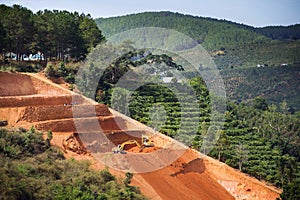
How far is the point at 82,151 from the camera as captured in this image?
18156 mm

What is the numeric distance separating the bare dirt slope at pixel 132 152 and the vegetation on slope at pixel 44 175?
1.65m

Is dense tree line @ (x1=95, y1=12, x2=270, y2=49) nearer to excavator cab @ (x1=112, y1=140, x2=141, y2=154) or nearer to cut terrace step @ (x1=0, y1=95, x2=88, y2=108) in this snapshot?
cut terrace step @ (x1=0, y1=95, x2=88, y2=108)

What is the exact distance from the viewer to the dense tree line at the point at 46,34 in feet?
87.0

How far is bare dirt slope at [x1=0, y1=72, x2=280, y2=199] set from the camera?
697 inches

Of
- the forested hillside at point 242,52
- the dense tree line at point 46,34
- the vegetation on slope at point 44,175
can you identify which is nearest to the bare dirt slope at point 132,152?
the vegetation on slope at point 44,175

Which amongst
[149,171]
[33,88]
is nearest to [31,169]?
[149,171]

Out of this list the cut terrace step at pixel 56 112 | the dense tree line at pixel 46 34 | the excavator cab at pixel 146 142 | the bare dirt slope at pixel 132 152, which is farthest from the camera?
the dense tree line at pixel 46 34

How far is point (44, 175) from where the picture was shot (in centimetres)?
1302

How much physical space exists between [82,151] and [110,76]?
1282cm

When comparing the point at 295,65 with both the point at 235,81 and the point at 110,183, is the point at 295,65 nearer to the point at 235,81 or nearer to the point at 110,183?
the point at 235,81

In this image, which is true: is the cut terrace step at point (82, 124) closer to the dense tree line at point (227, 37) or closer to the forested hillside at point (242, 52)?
the forested hillside at point (242, 52)

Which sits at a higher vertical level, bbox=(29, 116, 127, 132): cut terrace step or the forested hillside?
the forested hillside

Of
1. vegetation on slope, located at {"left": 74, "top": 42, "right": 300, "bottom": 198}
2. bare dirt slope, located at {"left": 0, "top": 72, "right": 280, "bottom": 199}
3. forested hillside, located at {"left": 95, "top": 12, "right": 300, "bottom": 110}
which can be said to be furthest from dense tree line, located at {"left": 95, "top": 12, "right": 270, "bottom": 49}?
bare dirt slope, located at {"left": 0, "top": 72, "right": 280, "bottom": 199}

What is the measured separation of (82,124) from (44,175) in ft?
22.4
